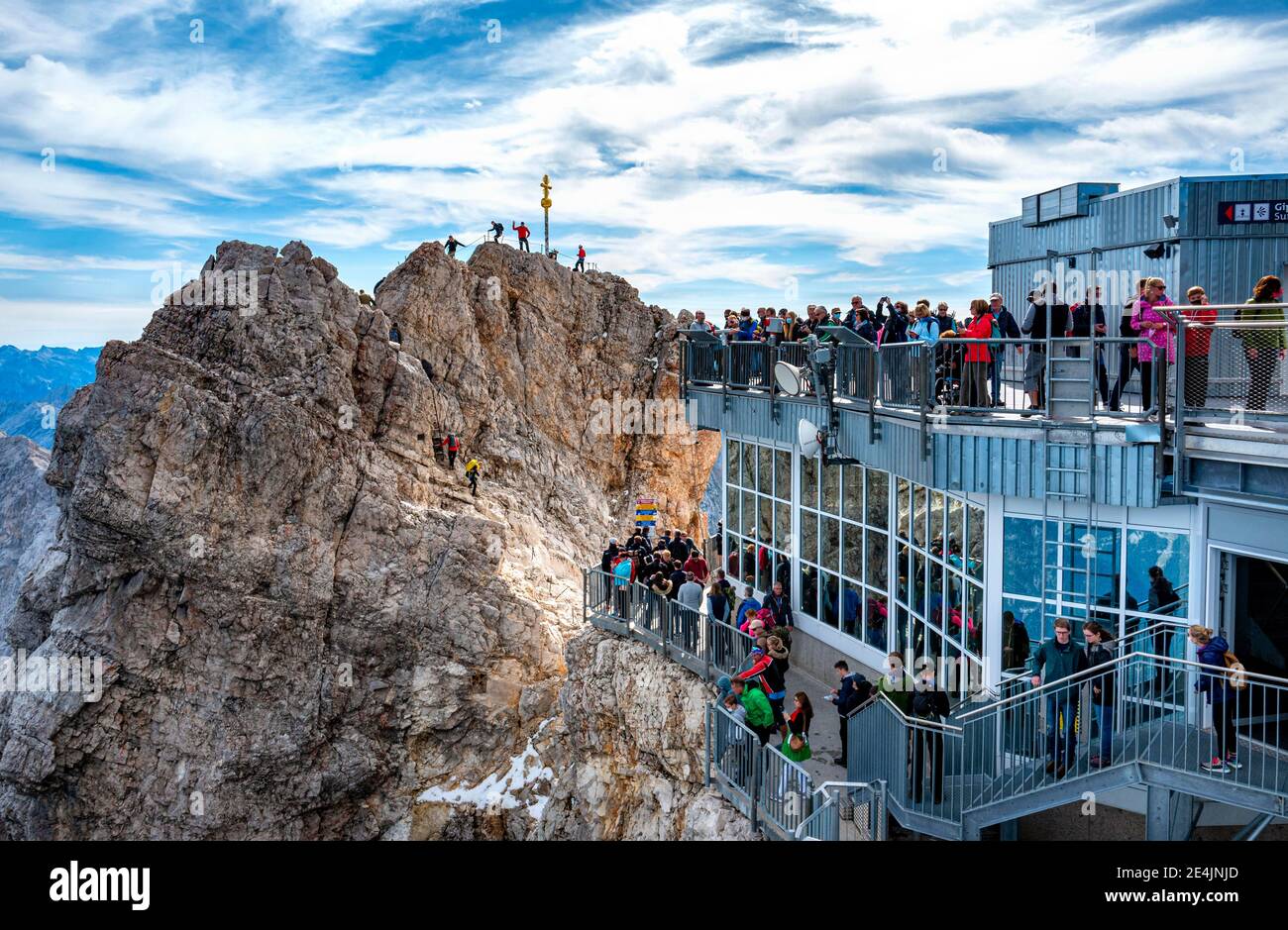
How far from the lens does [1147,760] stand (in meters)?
9.60

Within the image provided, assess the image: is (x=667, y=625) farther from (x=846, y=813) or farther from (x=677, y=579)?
(x=846, y=813)

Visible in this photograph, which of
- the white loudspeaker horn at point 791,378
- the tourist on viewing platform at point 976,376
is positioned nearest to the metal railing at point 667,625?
the white loudspeaker horn at point 791,378

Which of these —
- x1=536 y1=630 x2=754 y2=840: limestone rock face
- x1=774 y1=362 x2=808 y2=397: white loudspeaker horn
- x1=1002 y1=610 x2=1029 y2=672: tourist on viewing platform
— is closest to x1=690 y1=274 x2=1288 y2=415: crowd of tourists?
x1=774 y1=362 x2=808 y2=397: white loudspeaker horn

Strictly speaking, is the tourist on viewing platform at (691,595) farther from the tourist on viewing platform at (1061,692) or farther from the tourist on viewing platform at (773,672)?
the tourist on viewing platform at (1061,692)

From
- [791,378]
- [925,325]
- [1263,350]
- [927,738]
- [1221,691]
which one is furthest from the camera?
[791,378]

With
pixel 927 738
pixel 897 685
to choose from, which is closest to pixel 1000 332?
pixel 897 685

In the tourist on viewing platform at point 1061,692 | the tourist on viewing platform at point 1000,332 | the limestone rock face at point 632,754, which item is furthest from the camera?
the limestone rock face at point 632,754

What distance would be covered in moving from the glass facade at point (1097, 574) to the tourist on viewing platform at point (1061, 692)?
3.07 ft

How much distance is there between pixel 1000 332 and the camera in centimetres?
1305

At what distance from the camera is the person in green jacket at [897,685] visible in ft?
38.4

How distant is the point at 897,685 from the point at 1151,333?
15.3 ft

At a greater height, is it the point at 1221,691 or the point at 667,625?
the point at 1221,691
